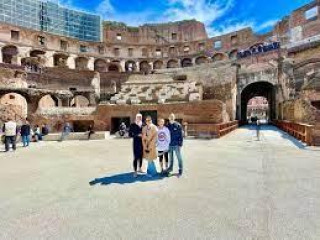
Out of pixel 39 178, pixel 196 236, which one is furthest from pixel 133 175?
pixel 196 236

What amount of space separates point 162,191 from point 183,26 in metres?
59.8

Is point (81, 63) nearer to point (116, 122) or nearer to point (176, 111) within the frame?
point (116, 122)

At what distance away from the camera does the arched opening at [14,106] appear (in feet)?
84.3

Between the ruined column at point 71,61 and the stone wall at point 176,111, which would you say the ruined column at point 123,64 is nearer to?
the ruined column at point 71,61

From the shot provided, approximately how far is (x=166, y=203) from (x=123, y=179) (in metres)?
1.79

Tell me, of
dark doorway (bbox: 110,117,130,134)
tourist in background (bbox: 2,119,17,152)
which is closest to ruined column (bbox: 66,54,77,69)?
dark doorway (bbox: 110,117,130,134)

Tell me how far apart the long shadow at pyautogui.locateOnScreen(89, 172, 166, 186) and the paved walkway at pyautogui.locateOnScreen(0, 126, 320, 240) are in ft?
0.08

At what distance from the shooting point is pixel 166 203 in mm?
3965

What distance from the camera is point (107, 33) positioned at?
181 feet

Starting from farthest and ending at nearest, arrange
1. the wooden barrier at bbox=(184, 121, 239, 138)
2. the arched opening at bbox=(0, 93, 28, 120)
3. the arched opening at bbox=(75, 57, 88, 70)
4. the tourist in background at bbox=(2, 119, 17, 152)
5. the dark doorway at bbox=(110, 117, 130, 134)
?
the arched opening at bbox=(75, 57, 88, 70)
the arched opening at bbox=(0, 93, 28, 120)
the dark doorway at bbox=(110, 117, 130, 134)
the wooden barrier at bbox=(184, 121, 239, 138)
the tourist in background at bbox=(2, 119, 17, 152)

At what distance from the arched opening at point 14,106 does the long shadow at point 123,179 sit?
74.9 ft

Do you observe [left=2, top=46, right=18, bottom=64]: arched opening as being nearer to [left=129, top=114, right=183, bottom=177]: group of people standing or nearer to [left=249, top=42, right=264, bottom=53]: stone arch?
[left=249, top=42, right=264, bottom=53]: stone arch

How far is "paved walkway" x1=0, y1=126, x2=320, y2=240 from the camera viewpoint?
3.03 m

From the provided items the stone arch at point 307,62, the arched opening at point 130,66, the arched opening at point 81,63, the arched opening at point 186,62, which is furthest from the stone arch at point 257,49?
the arched opening at point 81,63
